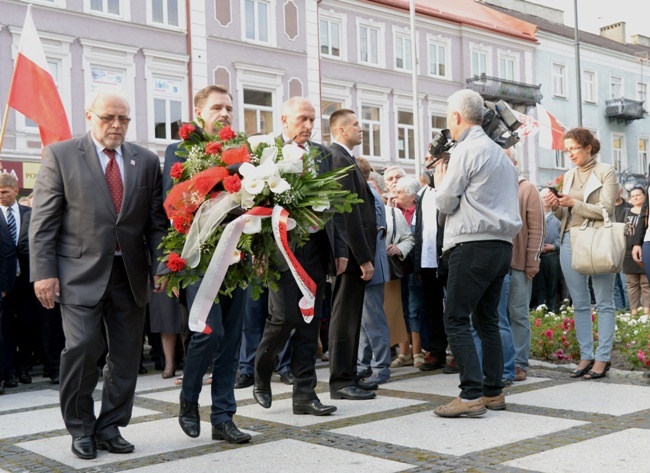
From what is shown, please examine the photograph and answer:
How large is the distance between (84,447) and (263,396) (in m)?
1.53

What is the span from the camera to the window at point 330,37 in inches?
1228

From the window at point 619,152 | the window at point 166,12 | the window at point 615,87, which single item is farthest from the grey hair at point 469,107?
the window at point 619,152

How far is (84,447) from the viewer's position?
4.85 metres

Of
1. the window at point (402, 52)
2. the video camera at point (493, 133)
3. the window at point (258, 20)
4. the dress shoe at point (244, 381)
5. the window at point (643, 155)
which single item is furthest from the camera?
the window at point (643, 155)

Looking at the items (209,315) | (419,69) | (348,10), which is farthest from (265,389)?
(419,69)

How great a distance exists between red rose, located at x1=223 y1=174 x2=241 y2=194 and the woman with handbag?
11.2ft

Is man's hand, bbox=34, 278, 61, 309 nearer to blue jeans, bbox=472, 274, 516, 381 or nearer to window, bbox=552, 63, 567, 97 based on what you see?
blue jeans, bbox=472, 274, 516, 381

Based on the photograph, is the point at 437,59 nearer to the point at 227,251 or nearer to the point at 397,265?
the point at 397,265

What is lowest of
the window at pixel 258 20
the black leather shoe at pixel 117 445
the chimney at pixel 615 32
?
the black leather shoe at pixel 117 445

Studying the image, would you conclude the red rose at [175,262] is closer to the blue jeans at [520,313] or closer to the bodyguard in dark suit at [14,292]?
the blue jeans at [520,313]

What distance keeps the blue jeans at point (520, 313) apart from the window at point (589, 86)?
38654mm

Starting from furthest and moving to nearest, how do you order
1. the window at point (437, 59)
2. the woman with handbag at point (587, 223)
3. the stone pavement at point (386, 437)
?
1. the window at point (437, 59)
2. the woman with handbag at point (587, 223)
3. the stone pavement at point (386, 437)

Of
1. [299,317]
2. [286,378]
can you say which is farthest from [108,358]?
[286,378]

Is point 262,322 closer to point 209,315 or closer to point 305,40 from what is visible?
point 209,315
